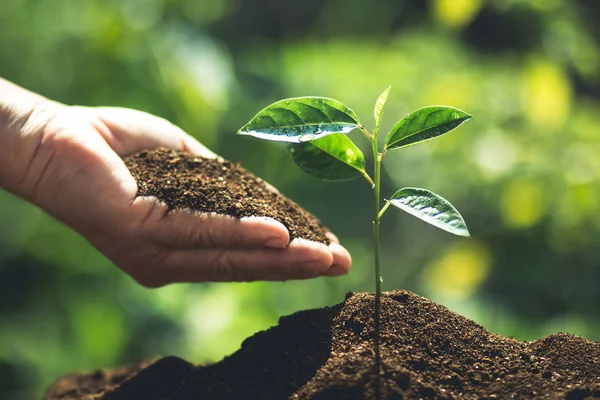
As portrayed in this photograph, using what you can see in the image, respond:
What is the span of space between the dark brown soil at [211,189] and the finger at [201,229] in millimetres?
21

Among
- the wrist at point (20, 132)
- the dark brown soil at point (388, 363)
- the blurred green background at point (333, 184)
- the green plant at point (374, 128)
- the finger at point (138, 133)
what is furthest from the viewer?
the blurred green background at point (333, 184)

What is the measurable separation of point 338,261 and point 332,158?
0.89ft

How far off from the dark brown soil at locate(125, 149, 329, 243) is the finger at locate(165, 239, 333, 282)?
0.16ft

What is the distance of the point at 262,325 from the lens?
3.01 m

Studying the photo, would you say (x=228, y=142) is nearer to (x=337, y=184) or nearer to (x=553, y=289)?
(x=337, y=184)

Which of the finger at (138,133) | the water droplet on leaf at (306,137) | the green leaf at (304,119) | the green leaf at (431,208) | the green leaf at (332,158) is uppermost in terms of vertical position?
the green leaf at (304,119)

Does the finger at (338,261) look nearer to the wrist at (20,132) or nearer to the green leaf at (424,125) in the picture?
the green leaf at (424,125)

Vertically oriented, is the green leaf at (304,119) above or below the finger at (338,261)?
above

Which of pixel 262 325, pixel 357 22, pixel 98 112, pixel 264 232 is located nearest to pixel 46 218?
pixel 262 325

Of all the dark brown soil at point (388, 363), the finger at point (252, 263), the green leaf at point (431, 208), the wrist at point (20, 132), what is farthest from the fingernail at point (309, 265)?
the wrist at point (20, 132)

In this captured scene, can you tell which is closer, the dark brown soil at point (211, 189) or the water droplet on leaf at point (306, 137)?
the water droplet on leaf at point (306, 137)

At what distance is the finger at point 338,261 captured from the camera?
5.27 feet

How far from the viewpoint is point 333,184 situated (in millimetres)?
3922

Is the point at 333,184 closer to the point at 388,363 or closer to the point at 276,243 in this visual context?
the point at 276,243
